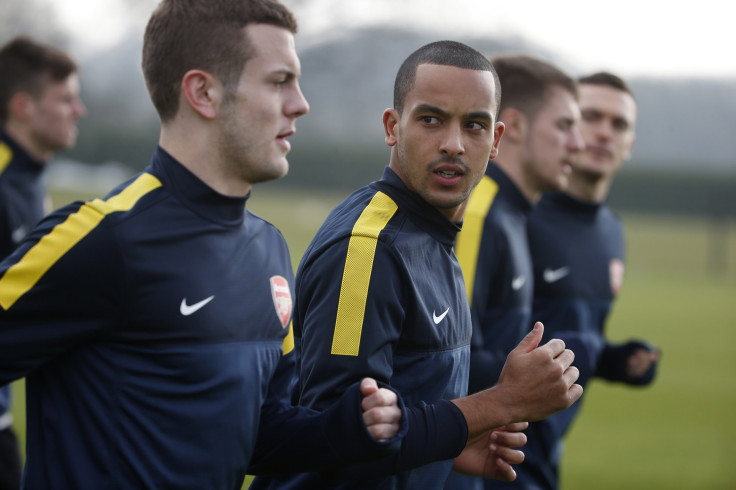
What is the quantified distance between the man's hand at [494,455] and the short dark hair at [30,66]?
179 inches

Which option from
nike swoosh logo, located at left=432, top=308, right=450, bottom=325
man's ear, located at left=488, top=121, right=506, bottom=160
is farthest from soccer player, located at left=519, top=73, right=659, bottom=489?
nike swoosh logo, located at left=432, top=308, right=450, bottom=325

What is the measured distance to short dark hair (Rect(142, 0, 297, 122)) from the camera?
2584 millimetres

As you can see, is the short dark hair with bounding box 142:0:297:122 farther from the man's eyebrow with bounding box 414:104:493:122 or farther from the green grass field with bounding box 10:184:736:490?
the green grass field with bounding box 10:184:736:490

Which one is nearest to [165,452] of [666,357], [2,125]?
[2,125]

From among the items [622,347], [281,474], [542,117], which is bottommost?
[622,347]

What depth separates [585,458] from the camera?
839 cm

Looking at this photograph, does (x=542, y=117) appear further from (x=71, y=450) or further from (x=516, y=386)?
(x=71, y=450)

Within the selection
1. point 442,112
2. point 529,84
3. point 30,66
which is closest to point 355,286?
point 442,112

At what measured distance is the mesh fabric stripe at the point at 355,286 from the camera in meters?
2.37

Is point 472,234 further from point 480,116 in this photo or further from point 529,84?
point 480,116

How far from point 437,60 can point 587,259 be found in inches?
110

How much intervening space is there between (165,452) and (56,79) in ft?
14.8

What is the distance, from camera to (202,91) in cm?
258

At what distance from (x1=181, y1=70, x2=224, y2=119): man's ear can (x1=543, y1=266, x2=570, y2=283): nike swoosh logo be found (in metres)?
2.78
